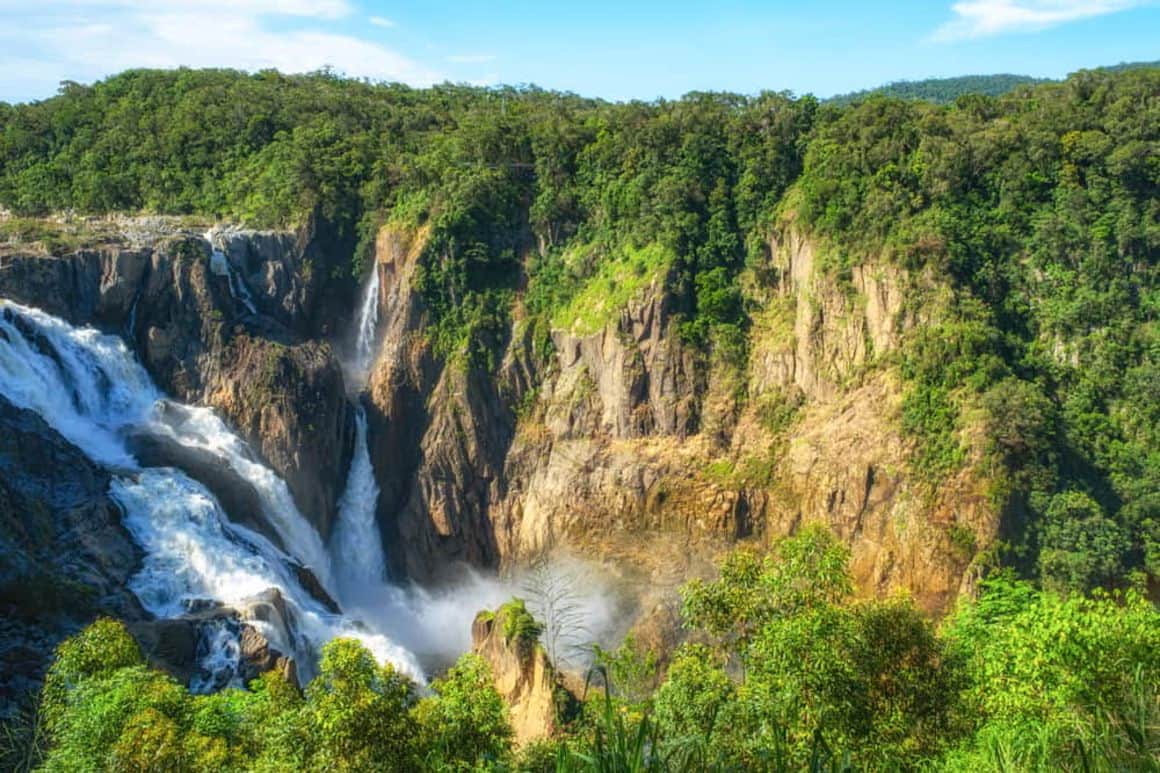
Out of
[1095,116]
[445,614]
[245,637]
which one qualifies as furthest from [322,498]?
[1095,116]

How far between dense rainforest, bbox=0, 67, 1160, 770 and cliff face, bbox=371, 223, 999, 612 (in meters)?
0.70

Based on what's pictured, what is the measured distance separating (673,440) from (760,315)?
21.7 ft

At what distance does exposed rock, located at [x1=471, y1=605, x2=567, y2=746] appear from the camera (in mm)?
25797

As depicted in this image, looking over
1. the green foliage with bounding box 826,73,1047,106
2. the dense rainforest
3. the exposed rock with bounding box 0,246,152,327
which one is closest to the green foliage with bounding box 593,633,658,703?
the dense rainforest

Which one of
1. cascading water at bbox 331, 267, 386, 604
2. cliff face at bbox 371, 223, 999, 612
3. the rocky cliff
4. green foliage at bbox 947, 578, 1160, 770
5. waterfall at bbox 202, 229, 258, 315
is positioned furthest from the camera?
waterfall at bbox 202, 229, 258, 315

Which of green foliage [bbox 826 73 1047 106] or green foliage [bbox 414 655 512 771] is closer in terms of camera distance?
green foliage [bbox 414 655 512 771]

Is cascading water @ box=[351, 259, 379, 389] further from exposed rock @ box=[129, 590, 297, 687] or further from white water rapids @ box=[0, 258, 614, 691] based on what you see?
exposed rock @ box=[129, 590, 297, 687]

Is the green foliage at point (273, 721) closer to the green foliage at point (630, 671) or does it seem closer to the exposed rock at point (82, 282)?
the green foliage at point (630, 671)

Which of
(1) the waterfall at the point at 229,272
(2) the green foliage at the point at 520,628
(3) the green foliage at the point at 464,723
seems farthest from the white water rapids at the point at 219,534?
(3) the green foliage at the point at 464,723

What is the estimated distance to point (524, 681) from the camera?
26.8 meters

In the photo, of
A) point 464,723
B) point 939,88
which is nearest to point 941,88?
point 939,88

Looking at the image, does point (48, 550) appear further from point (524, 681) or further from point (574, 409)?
point (574, 409)

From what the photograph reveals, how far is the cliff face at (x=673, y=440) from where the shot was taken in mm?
33125

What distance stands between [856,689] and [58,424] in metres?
28.2
